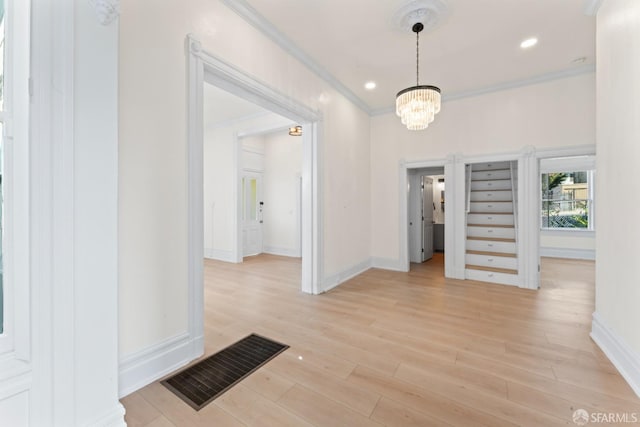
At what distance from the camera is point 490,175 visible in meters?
5.28

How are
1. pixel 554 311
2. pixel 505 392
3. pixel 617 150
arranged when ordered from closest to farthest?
pixel 505 392
pixel 617 150
pixel 554 311

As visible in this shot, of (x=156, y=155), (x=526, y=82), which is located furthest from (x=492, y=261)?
(x=156, y=155)

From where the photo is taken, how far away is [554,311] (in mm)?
3156

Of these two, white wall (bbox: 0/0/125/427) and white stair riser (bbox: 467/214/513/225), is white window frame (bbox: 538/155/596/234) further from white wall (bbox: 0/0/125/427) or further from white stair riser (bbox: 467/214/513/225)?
white wall (bbox: 0/0/125/427)

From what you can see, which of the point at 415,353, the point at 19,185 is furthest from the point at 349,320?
the point at 19,185

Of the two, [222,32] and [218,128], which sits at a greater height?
[218,128]

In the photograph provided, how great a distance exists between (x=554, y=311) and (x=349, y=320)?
255 cm

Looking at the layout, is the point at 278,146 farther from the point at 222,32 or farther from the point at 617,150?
the point at 617,150

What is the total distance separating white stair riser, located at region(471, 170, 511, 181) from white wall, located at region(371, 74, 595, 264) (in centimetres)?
97

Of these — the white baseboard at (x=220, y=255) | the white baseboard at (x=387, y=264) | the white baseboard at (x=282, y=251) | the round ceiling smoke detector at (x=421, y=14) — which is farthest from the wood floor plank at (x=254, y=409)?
the white baseboard at (x=282, y=251)

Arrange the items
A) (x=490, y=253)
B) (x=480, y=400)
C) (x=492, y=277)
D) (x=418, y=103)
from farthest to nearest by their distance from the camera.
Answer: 1. (x=490, y=253)
2. (x=492, y=277)
3. (x=418, y=103)
4. (x=480, y=400)

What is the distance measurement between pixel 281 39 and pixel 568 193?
8.56 meters

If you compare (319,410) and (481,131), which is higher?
(481,131)

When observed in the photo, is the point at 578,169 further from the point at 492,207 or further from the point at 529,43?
the point at 529,43
